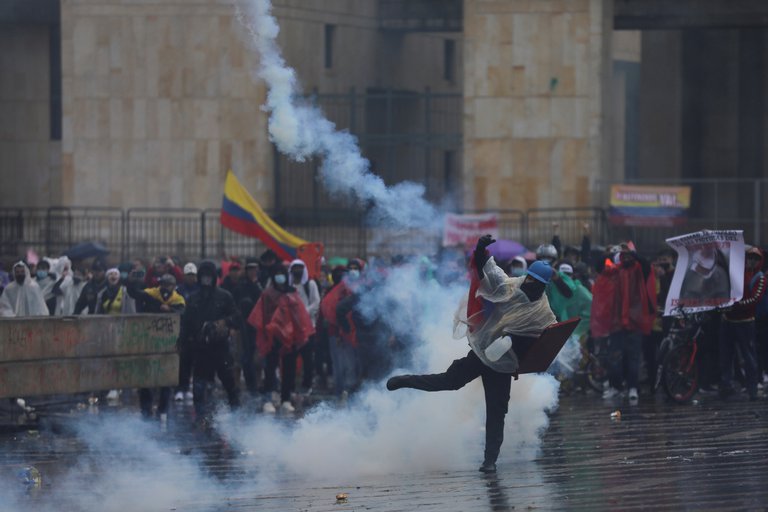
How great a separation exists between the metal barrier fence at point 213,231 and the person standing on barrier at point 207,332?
11009 millimetres

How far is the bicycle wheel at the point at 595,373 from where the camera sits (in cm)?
1905

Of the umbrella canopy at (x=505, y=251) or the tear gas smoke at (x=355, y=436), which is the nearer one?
the tear gas smoke at (x=355, y=436)

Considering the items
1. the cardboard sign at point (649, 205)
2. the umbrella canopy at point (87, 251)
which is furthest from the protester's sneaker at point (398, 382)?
the cardboard sign at point (649, 205)

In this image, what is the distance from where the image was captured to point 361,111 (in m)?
33.5

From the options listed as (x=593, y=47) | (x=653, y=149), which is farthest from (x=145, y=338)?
(x=653, y=149)

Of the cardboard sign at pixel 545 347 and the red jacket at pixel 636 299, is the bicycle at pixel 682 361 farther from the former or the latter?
the cardboard sign at pixel 545 347

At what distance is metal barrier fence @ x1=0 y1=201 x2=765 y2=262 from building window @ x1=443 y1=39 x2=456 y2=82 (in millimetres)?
8772

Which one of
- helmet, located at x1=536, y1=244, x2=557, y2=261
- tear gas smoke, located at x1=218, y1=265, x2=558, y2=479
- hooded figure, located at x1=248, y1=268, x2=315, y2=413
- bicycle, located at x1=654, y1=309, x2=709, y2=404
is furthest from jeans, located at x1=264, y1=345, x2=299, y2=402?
bicycle, located at x1=654, y1=309, x2=709, y2=404

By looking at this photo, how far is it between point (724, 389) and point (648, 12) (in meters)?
16.0

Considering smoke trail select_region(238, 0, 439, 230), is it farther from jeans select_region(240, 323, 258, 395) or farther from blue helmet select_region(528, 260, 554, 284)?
blue helmet select_region(528, 260, 554, 284)

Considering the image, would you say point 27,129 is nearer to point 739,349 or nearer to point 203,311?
point 203,311

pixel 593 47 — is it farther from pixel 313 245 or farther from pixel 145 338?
pixel 145 338

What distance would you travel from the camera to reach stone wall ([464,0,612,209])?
2961cm

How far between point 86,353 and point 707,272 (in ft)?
21.7
